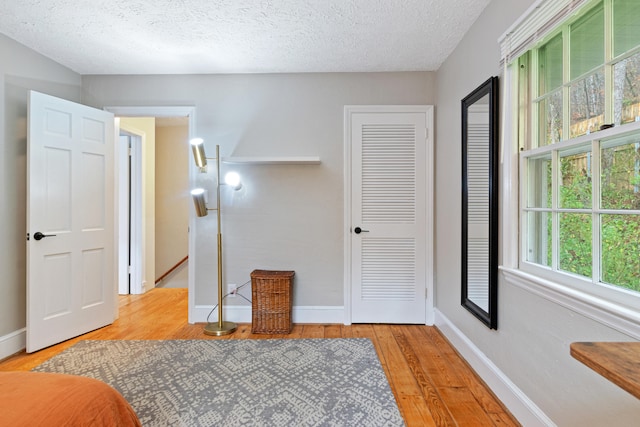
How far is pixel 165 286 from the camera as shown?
4.86m

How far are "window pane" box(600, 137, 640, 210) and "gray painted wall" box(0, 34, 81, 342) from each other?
373cm

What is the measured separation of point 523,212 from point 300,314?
6.96 feet

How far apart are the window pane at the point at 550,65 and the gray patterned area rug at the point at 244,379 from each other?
6.14 ft

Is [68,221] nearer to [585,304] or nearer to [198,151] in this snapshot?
[198,151]

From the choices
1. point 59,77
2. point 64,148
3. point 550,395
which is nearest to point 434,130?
point 550,395

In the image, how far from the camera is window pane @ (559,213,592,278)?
1.40 metres

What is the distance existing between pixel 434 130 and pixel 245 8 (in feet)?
6.26

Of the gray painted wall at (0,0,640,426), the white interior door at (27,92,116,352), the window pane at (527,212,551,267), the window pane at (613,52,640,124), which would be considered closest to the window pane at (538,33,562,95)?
the window pane at (613,52,640,124)

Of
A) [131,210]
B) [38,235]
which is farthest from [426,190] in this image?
[131,210]

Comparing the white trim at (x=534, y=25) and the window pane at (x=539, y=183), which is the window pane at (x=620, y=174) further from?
the white trim at (x=534, y=25)

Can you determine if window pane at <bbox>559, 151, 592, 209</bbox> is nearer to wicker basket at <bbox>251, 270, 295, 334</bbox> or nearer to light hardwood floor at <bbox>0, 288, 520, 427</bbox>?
light hardwood floor at <bbox>0, 288, 520, 427</bbox>

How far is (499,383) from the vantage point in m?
1.94

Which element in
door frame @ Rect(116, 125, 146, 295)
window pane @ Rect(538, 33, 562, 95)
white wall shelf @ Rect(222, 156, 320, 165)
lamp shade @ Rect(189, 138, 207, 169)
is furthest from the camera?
door frame @ Rect(116, 125, 146, 295)

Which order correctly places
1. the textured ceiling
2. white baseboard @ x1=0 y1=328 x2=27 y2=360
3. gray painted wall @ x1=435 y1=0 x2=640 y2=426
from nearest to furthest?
gray painted wall @ x1=435 y1=0 x2=640 y2=426
the textured ceiling
white baseboard @ x1=0 y1=328 x2=27 y2=360
